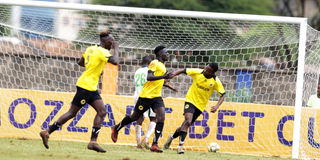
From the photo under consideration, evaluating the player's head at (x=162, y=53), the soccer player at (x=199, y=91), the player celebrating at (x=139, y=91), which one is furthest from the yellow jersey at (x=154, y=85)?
the player celebrating at (x=139, y=91)

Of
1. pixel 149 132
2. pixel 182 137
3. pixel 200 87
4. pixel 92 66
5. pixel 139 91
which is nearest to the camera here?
pixel 92 66

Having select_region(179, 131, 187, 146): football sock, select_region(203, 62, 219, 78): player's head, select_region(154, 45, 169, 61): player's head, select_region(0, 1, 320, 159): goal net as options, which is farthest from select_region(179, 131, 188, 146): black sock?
select_region(0, 1, 320, 159): goal net

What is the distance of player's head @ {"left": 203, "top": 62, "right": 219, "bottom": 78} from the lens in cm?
952

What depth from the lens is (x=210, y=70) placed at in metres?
9.59

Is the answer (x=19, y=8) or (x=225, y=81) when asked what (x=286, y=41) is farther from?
(x=19, y=8)

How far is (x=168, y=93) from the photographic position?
48.1 ft

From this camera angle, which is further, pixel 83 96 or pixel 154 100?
pixel 154 100

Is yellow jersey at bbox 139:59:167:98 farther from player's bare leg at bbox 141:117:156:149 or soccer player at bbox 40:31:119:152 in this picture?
soccer player at bbox 40:31:119:152

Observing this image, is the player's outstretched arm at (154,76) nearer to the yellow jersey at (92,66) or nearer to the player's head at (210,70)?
the player's head at (210,70)

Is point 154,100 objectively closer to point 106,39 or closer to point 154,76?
point 154,76

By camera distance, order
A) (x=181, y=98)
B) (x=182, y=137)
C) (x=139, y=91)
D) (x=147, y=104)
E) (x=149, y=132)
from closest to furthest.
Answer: (x=147, y=104), (x=182, y=137), (x=149, y=132), (x=139, y=91), (x=181, y=98)

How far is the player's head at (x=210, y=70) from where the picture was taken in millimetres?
9523

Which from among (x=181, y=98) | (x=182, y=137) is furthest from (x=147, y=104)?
(x=181, y=98)

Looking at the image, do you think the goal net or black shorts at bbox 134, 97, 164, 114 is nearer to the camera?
black shorts at bbox 134, 97, 164, 114
